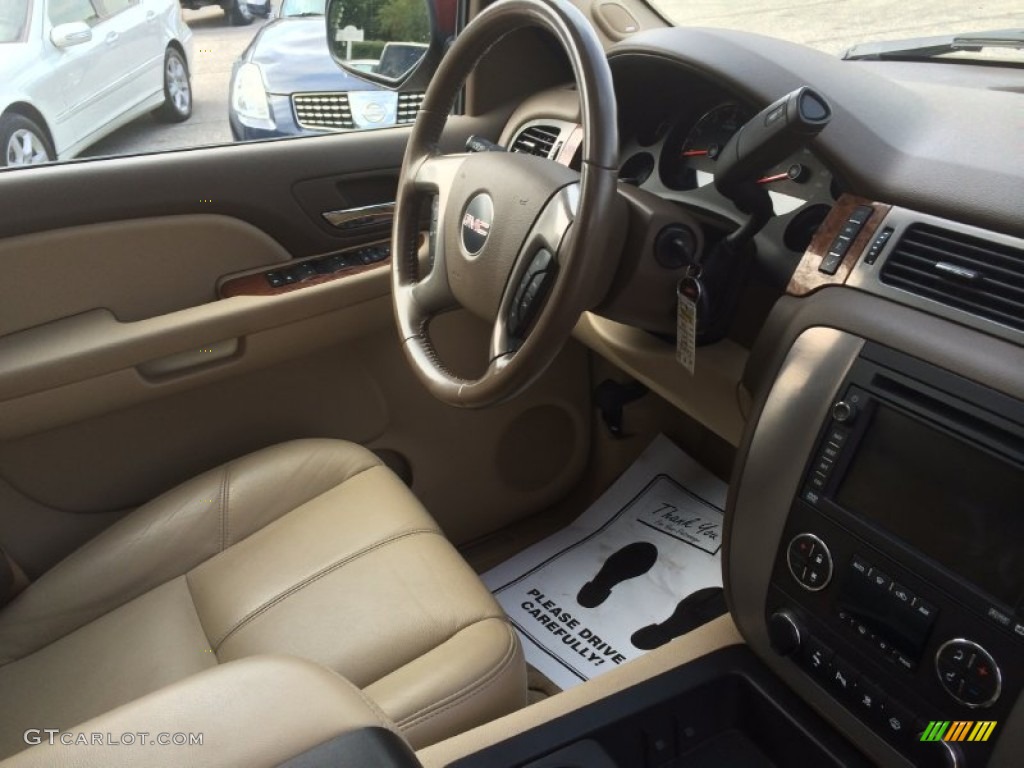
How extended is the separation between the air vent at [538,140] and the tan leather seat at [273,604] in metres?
0.57

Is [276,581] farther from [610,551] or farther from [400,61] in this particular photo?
[400,61]

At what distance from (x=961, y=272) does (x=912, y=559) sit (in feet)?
0.84

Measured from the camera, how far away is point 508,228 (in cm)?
101

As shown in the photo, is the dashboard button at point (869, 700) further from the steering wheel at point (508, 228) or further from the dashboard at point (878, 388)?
the steering wheel at point (508, 228)

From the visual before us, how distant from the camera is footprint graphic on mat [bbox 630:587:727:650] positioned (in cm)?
153

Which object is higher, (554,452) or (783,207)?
(783,207)

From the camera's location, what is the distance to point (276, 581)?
3.83ft

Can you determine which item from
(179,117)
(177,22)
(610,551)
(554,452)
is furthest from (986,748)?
(177,22)

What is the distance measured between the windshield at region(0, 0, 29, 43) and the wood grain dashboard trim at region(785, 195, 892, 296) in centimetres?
152

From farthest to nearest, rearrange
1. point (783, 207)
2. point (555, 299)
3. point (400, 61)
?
point (400, 61) < point (783, 207) < point (555, 299)

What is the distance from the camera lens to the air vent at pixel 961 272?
28.7 inches

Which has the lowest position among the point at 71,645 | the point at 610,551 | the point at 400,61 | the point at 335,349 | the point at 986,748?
the point at 610,551

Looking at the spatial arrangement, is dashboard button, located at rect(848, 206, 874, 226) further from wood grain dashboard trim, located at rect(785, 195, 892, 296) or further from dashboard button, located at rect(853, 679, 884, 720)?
dashboard button, located at rect(853, 679, 884, 720)

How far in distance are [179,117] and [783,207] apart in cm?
120
